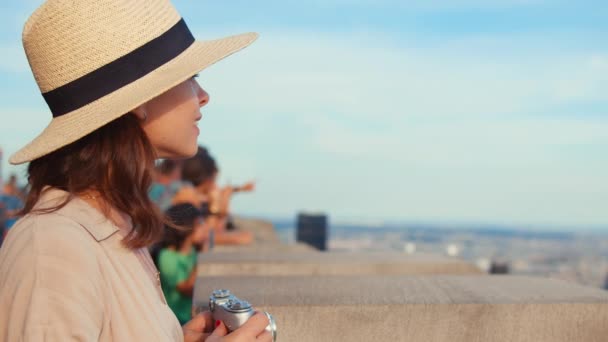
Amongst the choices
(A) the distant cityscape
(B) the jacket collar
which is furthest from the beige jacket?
(A) the distant cityscape

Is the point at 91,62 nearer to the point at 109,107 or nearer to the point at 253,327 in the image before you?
the point at 109,107

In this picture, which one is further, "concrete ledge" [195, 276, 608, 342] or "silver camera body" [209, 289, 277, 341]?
"concrete ledge" [195, 276, 608, 342]

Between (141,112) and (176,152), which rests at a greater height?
(141,112)


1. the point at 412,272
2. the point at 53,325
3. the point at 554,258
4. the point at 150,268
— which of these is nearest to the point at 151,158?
the point at 150,268

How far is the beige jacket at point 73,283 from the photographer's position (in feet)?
4.77

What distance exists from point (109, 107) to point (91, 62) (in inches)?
5.4

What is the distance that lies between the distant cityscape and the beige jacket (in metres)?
5.27

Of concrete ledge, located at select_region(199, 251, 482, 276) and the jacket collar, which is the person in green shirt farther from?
the jacket collar

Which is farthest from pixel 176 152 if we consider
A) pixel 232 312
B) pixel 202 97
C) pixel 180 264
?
pixel 180 264

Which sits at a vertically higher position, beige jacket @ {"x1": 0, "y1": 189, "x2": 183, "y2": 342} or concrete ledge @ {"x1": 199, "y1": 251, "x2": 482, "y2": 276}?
Result: beige jacket @ {"x1": 0, "y1": 189, "x2": 183, "y2": 342}

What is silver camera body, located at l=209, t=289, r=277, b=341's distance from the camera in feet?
5.73

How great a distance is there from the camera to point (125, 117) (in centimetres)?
185

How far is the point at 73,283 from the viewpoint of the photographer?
4.91 ft

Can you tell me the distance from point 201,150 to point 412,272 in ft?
12.2
